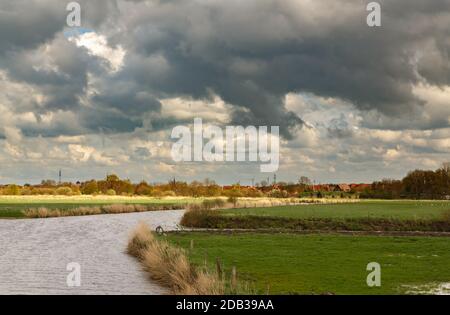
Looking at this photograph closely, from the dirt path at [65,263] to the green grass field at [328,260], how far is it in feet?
13.8

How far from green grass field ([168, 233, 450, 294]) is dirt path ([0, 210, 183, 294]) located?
4.20 meters

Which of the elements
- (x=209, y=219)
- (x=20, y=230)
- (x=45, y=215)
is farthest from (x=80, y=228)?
(x=45, y=215)

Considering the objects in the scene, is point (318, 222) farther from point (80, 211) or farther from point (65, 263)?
point (80, 211)

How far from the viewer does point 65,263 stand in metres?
35.4

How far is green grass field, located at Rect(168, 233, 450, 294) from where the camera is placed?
2464cm

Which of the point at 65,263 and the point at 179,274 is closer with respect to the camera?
the point at 179,274

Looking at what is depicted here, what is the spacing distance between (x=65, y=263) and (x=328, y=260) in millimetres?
16464

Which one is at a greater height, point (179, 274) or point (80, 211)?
point (80, 211)

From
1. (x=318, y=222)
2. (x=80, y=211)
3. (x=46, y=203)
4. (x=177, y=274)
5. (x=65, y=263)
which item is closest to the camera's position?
(x=177, y=274)

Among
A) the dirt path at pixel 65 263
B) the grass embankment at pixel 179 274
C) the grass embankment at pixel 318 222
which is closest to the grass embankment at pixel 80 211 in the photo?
the dirt path at pixel 65 263

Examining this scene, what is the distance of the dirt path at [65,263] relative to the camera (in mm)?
26312

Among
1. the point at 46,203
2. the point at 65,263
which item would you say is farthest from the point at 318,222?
the point at 46,203

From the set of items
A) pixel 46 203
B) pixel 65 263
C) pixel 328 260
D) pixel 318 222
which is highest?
pixel 46 203
